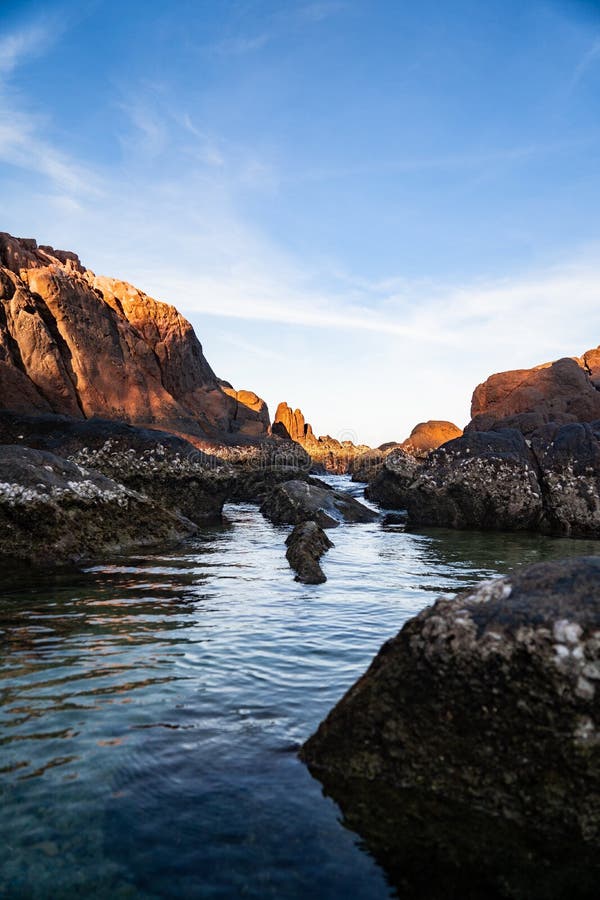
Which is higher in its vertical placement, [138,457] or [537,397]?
[537,397]

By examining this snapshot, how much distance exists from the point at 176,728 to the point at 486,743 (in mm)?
2093

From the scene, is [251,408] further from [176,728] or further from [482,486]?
[176,728]

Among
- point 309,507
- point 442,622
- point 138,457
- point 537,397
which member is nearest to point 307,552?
point 138,457

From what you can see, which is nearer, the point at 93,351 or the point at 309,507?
the point at 309,507

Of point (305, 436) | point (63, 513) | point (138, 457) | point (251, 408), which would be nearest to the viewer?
point (63, 513)

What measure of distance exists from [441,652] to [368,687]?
0.53 m

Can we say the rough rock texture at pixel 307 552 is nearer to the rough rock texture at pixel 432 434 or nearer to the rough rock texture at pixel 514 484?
the rough rock texture at pixel 514 484

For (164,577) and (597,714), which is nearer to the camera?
(597,714)

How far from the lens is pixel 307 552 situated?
1088 centimetres

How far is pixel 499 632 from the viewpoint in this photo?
11.7ft

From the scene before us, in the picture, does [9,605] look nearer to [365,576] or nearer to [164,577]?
[164,577]

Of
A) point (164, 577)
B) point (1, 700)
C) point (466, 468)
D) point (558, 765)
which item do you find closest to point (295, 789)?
point (558, 765)

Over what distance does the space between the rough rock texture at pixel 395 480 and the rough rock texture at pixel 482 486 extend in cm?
366

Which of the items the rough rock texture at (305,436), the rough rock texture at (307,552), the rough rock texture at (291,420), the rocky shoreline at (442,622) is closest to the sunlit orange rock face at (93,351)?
the rough rock texture at (305,436)
